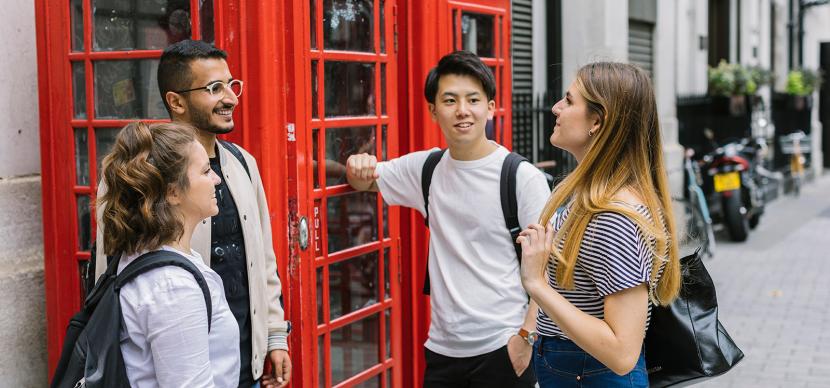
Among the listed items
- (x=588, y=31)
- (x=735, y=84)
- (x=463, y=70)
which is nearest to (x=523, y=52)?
(x=588, y=31)

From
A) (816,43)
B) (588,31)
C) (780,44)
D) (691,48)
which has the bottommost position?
(588,31)

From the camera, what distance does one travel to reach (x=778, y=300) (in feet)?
29.4

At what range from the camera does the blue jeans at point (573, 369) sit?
2.88 meters

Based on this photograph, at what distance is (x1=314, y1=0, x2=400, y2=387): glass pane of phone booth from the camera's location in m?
4.26

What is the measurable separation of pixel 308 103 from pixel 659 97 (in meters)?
8.58

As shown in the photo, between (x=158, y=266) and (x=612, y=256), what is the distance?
3.82 feet

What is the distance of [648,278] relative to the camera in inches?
106

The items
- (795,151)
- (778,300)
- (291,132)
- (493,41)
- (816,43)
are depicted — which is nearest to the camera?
(291,132)

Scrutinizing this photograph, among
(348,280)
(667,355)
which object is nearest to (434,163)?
(348,280)

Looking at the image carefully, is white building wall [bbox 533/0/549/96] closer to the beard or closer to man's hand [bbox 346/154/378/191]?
man's hand [bbox 346/154/378/191]

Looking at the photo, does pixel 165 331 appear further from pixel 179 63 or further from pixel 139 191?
pixel 179 63

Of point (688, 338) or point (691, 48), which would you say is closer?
→ point (688, 338)

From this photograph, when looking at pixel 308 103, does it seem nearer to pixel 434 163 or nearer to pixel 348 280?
pixel 434 163

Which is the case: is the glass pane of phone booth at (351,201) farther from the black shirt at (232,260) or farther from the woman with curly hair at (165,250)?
the woman with curly hair at (165,250)
